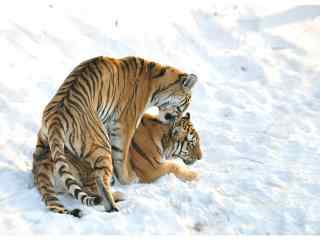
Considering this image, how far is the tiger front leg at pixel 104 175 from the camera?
4812 millimetres

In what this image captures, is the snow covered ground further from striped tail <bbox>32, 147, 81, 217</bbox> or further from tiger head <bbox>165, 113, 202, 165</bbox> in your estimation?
tiger head <bbox>165, 113, 202, 165</bbox>

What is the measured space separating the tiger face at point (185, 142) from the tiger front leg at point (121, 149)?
546 mm

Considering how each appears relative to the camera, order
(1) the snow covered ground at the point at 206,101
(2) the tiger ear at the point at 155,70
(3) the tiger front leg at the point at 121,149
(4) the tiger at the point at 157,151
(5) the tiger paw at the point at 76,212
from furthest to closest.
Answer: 1. (2) the tiger ear at the point at 155,70
2. (3) the tiger front leg at the point at 121,149
3. (4) the tiger at the point at 157,151
4. (1) the snow covered ground at the point at 206,101
5. (5) the tiger paw at the point at 76,212

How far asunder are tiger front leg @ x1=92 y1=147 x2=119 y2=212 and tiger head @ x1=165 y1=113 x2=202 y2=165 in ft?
3.49

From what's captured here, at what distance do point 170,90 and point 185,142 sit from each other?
1.67 feet

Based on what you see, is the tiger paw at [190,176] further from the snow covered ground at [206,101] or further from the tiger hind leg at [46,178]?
the tiger hind leg at [46,178]

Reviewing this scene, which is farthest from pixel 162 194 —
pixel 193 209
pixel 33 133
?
pixel 33 133

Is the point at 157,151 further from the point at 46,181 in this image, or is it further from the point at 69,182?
the point at 69,182

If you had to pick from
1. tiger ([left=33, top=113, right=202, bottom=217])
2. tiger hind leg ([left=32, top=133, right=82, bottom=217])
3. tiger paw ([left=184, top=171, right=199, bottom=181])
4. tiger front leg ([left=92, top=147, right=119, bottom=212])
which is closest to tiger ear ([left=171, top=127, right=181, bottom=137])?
tiger ([left=33, top=113, right=202, bottom=217])

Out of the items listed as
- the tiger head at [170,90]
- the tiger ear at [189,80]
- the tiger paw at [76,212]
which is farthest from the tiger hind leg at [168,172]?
the tiger paw at [76,212]

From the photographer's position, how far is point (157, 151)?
19.5 ft

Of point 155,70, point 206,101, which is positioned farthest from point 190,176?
point 206,101

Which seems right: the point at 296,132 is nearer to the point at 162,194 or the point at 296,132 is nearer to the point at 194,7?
the point at 162,194

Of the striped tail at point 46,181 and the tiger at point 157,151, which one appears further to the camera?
the tiger at point 157,151
